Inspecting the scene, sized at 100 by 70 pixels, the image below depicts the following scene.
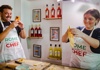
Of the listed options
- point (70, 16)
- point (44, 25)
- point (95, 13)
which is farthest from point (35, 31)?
point (95, 13)

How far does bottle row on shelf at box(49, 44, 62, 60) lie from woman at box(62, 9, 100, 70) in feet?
1.07

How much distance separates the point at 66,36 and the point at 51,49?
0.41 metres

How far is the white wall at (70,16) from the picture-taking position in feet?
5.66

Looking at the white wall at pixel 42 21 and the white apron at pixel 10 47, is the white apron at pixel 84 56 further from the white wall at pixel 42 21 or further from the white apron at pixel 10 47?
the white apron at pixel 10 47

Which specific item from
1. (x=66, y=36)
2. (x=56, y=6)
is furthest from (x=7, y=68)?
(x=56, y=6)

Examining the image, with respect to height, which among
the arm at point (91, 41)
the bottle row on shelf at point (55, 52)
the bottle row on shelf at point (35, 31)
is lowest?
the bottle row on shelf at point (55, 52)

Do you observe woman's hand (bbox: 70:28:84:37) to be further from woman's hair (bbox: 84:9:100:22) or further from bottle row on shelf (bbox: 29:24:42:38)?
bottle row on shelf (bbox: 29:24:42:38)

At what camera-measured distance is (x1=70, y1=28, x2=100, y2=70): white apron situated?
161 cm

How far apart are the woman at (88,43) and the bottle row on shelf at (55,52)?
326 millimetres

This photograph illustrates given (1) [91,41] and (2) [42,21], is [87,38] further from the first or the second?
(2) [42,21]

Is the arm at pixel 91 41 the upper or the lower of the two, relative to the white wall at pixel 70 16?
lower

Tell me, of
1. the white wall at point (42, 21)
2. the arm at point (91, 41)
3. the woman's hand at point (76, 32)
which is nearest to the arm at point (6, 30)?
the white wall at point (42, 21)

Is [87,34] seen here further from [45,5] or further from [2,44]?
[2,44]

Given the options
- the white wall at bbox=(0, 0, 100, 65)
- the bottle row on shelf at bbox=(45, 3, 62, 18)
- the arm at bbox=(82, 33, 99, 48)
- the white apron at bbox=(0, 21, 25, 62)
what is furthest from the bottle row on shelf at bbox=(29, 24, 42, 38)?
the arm at bbox=(82, 33, 99, 48)
